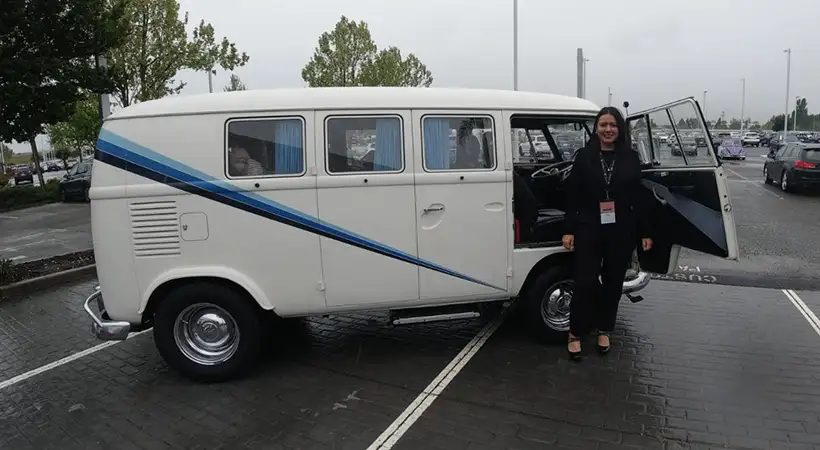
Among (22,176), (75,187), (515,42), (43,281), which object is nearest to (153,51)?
(75,187)

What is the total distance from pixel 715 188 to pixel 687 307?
2.30 meters

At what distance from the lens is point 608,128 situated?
4855 millimetres

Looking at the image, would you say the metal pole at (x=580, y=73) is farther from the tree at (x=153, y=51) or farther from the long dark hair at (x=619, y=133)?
the tree at (x=153, y=51)

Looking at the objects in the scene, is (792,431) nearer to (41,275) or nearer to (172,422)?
(172,422)

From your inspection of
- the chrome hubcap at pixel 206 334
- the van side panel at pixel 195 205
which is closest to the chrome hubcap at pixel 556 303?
the van side panel at pixel 195 205

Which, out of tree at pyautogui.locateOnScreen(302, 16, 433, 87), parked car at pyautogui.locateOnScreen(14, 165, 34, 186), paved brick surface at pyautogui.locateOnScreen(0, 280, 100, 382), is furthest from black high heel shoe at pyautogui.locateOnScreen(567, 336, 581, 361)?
parked car at pyautogui.locateOnScreen(14, 165, 34, 186)

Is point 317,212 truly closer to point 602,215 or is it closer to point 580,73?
point 602,215

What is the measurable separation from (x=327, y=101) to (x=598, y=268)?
2.65 meters

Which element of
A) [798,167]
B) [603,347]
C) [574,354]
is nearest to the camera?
[574,354]

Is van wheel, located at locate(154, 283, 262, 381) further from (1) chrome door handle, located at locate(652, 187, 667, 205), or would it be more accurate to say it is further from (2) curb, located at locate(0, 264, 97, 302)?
(2) curb, located at locate(0, 264, 97, 302)

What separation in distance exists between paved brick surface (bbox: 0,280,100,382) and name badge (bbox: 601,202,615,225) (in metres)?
5.07

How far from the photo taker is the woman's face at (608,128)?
485 centimetres

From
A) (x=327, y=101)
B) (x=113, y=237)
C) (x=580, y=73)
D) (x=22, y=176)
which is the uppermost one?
(x=580, y=73)

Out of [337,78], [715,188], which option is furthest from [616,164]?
[337,78]
